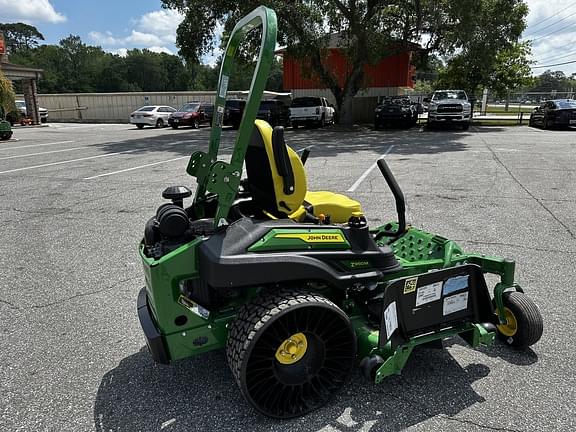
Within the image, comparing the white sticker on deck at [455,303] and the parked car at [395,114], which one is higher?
the parked car at [395,114]

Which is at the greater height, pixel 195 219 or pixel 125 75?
pixel 125 75

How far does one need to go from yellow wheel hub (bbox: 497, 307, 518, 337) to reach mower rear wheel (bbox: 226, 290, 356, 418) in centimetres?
125

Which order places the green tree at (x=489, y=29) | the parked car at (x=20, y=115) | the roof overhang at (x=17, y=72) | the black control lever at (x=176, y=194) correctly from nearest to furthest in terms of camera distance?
the black control lever at (x=176, y=194)
the green tree at (x=489, y=29)
the roof overhang at (x=17, y=72)
the parked car at (x=20, y=115)

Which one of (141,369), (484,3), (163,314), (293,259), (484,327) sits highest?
(484,3)

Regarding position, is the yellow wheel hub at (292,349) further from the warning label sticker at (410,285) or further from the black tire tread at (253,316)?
the warning label sticker at (410,285)

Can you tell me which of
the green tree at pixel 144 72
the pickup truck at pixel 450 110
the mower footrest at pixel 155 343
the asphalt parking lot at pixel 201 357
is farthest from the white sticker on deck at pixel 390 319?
the green tree at pixel 144 72

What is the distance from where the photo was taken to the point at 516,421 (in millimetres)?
2383

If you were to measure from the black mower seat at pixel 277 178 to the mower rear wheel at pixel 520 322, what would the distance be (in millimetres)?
1330

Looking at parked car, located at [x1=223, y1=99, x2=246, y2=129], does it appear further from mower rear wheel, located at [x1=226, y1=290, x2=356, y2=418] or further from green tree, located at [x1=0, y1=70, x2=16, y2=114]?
mower rear wheel, located at [x1=226, y1=290, x2=356, y2=418]

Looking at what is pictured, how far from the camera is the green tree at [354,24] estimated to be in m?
19.9

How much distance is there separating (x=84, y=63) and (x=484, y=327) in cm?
11662

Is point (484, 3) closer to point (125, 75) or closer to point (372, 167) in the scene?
point (372, 167)

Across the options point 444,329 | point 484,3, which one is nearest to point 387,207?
point 444,329

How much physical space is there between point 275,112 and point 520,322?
78.1ft
